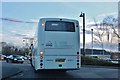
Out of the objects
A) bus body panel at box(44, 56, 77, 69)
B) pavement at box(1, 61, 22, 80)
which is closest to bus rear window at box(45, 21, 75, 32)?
bus body panel at box(44, 56, 77, 69)

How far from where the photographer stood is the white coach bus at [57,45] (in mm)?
17609

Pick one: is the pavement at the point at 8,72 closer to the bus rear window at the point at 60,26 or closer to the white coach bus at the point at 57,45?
the white coach bus at the point at 57,45

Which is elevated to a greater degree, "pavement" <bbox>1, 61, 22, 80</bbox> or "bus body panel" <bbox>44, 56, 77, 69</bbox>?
"bus body panel" <bbox>44, 56, 77, 69</bbox>

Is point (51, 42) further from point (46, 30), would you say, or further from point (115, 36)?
point (115, 36)

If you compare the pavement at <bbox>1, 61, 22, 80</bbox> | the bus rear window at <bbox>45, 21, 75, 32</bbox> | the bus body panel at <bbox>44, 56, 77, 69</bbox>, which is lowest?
the pavement at <bbox>1, 61, 22, 80</bbox>

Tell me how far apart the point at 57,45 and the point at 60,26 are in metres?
1.22

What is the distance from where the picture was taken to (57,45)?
1777 cm

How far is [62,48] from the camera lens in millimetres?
17828

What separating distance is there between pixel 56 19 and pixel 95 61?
73.8 ft

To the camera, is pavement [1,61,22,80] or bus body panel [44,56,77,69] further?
pavement [1,61,22,80]

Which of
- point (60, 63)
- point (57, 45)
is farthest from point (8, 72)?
point (57, 45)

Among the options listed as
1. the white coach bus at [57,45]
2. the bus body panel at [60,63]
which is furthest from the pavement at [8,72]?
the bus body panel at [60,63]

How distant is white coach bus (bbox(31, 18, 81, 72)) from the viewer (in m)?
17.6

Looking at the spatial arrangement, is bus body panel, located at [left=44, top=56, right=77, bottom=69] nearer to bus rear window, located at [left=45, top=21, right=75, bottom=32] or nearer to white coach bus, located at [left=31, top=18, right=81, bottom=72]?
white coach bus, located at [left=31, top=18, right=81, bottom=72]
